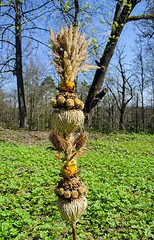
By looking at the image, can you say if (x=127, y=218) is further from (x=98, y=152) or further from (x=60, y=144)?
(x=98, y=152)

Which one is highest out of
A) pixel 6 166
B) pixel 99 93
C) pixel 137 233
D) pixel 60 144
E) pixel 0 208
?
pixel 99 93

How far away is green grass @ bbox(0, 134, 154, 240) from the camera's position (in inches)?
121

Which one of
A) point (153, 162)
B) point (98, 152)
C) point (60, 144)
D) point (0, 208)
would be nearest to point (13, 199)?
point (0, 208)

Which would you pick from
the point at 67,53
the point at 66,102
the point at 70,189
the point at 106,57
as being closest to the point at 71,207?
the point at 70,189

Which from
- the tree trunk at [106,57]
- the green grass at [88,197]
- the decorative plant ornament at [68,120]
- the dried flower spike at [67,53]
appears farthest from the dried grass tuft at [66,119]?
the tree trunk at [106,57]

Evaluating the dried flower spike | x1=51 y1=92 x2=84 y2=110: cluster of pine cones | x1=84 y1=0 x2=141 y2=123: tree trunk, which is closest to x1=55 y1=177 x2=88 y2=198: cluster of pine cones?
x1=51 y1=92 x2=84 y2=110: cluster of pine cones

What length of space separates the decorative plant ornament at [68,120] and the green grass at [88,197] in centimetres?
42

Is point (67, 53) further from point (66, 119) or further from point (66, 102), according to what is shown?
point (66, 119)

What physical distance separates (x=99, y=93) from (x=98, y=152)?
2740mm

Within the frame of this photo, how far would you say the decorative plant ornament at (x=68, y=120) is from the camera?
1.18 meters

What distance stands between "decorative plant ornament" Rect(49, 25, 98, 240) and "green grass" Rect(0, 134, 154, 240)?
417 mm

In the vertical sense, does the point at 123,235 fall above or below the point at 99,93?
Answer: below

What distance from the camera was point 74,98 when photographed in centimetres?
126

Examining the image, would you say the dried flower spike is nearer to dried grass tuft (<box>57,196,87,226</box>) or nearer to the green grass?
dried grass tuft (<box>57,196,87,226</box>)
